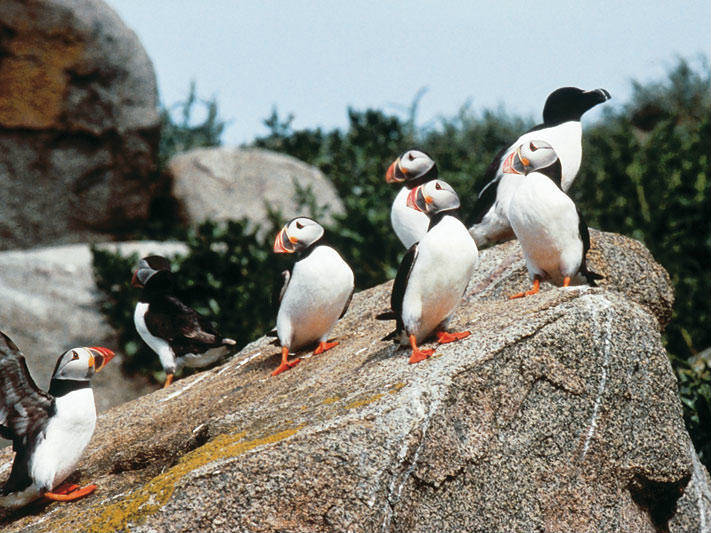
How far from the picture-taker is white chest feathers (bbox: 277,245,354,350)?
5.47 m

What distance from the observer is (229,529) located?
3842 mm

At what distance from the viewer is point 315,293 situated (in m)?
5.48

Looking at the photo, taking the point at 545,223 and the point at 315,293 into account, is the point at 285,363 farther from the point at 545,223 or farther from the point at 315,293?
the point at 545,223

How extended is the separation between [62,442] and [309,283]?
66.6 inches

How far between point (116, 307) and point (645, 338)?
7.16m

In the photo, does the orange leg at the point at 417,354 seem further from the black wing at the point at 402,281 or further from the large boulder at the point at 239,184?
the large boulder at the point at 239,184

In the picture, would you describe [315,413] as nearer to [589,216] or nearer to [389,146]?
[589,216]

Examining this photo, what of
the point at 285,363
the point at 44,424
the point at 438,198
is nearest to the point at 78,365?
the point at 44,424

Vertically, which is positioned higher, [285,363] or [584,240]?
[584,240]

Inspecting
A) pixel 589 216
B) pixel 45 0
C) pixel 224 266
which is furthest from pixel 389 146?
pixel 45 0

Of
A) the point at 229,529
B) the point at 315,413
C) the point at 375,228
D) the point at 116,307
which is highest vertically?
the point at 315,413

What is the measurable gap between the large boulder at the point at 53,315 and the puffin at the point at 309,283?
508 centimetres

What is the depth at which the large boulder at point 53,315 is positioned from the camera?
10172 millimetres

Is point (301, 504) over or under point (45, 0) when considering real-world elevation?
under
